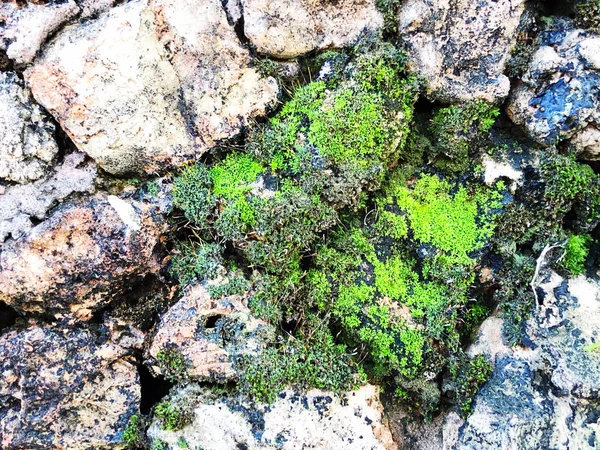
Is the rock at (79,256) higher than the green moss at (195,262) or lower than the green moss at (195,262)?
higher

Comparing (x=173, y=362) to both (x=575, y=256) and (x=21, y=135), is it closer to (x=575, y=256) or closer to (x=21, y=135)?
(x=21, y=135)

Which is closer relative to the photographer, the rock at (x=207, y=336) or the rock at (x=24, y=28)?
the rock at (x=24, y=28)

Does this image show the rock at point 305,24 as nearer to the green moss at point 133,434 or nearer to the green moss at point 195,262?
the green moss at point 195,262

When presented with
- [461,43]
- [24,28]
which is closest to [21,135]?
[24,28]

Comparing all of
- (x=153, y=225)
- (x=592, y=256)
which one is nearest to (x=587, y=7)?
(x=592, y=256)

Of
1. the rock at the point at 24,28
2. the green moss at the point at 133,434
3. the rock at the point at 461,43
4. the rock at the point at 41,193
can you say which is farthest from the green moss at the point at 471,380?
the rock at the point at 24,28

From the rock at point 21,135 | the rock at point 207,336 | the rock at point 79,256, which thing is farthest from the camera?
the rock at point 207,336

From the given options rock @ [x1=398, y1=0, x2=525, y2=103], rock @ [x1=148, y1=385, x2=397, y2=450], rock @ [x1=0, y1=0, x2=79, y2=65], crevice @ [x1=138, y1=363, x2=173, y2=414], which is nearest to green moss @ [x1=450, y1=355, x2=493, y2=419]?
rock @ [x1=148, y1=385, x2=397, y2=450]
